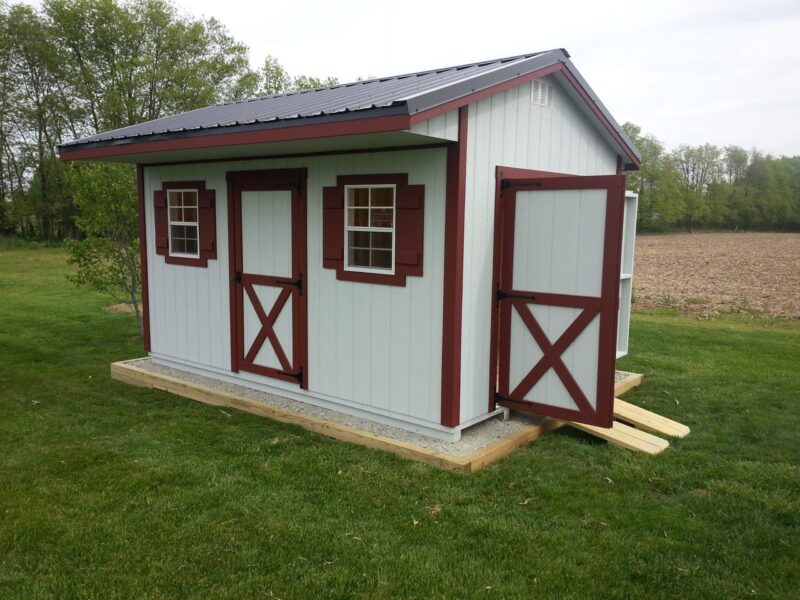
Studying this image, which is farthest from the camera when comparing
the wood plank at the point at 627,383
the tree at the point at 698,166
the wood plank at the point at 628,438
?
the tree at the point at 698,166

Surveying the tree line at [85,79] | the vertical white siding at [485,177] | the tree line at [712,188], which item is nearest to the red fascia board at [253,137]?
the vertical white siding at [485,177]

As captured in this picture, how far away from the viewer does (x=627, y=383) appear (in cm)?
718

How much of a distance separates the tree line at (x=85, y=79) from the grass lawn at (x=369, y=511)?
26090 millimetres

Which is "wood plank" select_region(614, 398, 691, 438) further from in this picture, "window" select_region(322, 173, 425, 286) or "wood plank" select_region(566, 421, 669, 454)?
"window" select_region(322, 173, 425, 286)

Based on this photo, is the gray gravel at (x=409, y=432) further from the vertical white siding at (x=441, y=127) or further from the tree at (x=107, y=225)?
the tree at (x=107, y=225)

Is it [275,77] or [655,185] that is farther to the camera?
[655,185]

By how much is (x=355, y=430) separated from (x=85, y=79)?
107ft

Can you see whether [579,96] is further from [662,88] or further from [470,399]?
[662,88]

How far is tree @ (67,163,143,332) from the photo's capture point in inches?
359

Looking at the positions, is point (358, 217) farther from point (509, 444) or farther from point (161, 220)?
point (161, 220)

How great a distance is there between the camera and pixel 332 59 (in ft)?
141

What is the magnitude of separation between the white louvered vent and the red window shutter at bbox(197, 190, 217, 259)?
11.2 ft

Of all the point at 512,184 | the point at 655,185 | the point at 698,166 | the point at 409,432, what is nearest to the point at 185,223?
the point at 409,432

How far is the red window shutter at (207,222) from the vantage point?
680 centimetres
